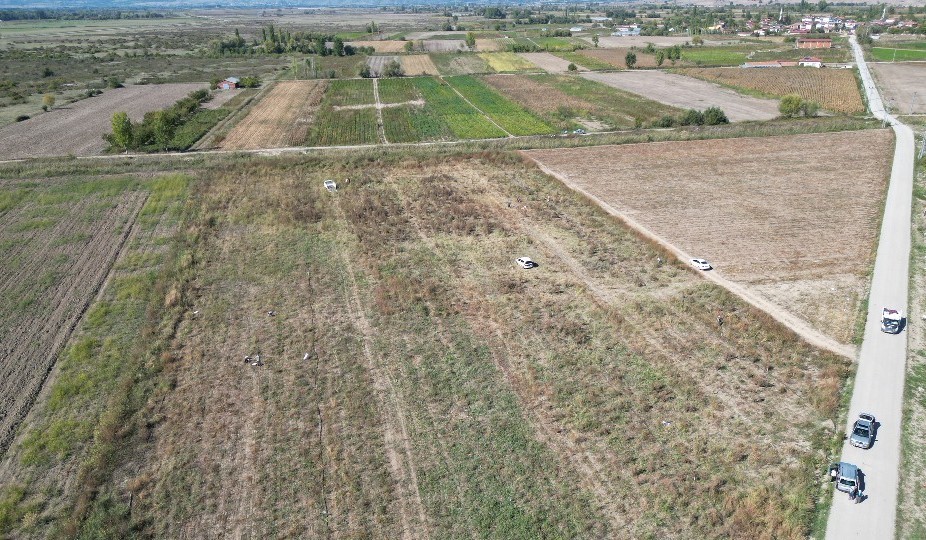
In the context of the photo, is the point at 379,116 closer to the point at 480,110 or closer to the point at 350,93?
the point at 480,110

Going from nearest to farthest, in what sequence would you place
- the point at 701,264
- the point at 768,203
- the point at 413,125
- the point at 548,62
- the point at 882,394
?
the point at 882,394 < the point at 701,264 < the point at 768,203 < the point at 413,125 < the point at 548,62

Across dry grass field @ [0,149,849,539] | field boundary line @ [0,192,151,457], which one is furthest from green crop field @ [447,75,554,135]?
field boundary line @ [0,192,151,457]

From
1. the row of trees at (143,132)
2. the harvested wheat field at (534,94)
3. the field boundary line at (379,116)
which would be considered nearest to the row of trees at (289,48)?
the field boundary line at (379,116)

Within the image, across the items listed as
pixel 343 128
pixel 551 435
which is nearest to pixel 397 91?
pixel 343 128

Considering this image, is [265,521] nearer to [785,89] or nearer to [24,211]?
[24,211]

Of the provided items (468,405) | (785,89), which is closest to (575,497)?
(468,405)
